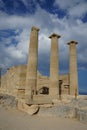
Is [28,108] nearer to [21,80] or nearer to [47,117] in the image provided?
[47,117]

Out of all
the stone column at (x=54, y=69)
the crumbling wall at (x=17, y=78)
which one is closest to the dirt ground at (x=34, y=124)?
the stone column at (x=54, y=69)

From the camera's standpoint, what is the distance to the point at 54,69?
974 inches

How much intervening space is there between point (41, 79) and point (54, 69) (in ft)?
24.0

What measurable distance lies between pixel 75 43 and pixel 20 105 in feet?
52.8

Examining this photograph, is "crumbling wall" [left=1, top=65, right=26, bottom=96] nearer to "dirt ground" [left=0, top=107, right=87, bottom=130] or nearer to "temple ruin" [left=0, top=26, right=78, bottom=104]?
"temple ruin" [left=0, top=26, right=78, bottom=104]

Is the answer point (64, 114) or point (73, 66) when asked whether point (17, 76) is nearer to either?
point (73, 66)

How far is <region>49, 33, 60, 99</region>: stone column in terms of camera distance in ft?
78.6

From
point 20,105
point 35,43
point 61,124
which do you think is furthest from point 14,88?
point 61,124

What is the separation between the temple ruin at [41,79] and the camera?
71.6 ft

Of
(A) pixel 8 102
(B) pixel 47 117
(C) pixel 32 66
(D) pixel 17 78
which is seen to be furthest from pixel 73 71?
(A) pixel 8 102

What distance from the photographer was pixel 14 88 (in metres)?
29.9

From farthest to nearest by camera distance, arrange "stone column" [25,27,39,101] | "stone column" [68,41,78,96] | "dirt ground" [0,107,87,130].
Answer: "stone column" [68,41,78,96], "stone column" [25,27,39,101], "dirt ground" [0,107,87,130]

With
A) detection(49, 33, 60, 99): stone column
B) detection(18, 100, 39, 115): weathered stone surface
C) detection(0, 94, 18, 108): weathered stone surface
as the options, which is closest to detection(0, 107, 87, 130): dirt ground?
detection(0, 94, 18, 108): weathered stone surface

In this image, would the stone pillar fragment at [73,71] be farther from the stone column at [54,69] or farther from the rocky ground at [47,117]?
the rocky ground at [47,117]
